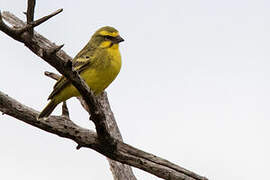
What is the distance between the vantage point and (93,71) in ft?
28.6

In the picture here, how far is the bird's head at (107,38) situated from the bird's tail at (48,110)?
144 cm

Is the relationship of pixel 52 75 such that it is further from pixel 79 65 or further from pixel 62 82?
pixel 62 82

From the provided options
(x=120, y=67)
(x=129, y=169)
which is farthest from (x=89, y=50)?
(x=129, y=169)

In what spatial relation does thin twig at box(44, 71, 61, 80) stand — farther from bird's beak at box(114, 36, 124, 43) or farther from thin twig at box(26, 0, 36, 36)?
thin twig at box(26, 0, 36, 36)

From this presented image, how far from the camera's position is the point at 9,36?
6.27 m

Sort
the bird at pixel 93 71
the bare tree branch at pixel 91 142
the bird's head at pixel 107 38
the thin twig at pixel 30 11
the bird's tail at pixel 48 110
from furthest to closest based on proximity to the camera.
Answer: the bird's head at pixel 107 38 < the bird at pixel 93 71 < the bird's tail at pixel 48 110 < the bare tree branch at pixel 91 142 < the thin twig at pixel 30 11

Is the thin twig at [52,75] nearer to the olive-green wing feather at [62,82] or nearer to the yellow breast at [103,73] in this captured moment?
the olive-green wing feather at [62,82]

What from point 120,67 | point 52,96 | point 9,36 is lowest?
point 9,36

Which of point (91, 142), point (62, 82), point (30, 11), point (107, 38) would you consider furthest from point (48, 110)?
point (30, 11)

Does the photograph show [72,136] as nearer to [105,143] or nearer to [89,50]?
[105,143]

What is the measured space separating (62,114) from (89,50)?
1469 millimetres

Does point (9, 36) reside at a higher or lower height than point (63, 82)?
lower

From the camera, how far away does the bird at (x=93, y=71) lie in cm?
864

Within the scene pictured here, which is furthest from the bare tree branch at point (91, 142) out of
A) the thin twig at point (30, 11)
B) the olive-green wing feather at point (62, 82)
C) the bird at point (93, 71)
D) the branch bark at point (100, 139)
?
the thin twig at point (30, 11)
